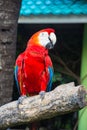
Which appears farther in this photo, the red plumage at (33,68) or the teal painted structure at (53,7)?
the teal painted structure at (53,7)

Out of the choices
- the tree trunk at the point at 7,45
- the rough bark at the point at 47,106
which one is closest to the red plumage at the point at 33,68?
the tree trunk at the point at 7,45

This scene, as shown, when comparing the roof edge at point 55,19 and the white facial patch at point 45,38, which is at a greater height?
the white facial patch at point 45,38

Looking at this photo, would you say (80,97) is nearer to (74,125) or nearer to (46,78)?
(46,78)

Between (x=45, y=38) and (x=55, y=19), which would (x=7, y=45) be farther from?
(x=55, y=19)

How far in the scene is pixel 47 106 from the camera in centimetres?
386

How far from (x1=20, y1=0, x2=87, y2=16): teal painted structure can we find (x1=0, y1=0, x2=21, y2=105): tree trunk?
1.63m

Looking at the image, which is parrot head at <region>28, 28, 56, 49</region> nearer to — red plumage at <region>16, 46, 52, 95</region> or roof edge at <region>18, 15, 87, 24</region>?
red plumage at <region>16, 46, 52, 95</region>

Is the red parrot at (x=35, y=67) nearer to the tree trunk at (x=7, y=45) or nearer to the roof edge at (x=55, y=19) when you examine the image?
the tree trunk at (x=7, y=45)

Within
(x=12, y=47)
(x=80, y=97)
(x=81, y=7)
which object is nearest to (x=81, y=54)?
(x=81, y=7)

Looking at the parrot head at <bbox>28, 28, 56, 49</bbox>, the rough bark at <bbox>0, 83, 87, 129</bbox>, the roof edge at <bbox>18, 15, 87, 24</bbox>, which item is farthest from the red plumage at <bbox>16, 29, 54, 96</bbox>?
the roof edge at <bbox>18, 15, 87, 24</bbox>

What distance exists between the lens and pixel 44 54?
4875 millimetres

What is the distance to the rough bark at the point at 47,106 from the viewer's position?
3742mm

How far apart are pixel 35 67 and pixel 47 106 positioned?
107 cm

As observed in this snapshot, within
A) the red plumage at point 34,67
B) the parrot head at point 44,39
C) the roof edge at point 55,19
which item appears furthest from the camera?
the roof edge at point 55,19
